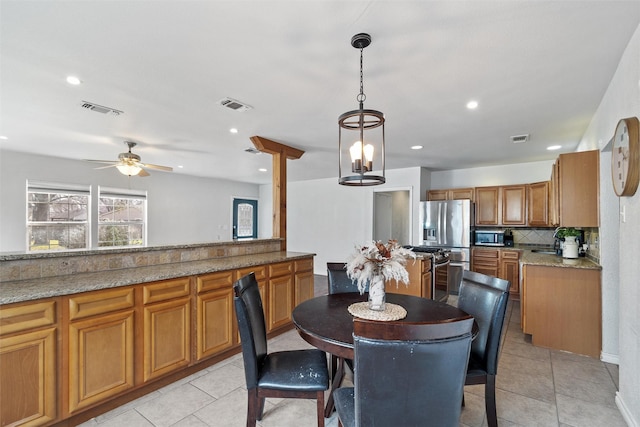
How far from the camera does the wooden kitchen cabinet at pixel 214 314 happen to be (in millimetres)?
2742

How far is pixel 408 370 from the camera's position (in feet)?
3.72

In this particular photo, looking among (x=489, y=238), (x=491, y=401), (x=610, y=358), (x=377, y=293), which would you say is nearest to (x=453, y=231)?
(x=489, y=238)

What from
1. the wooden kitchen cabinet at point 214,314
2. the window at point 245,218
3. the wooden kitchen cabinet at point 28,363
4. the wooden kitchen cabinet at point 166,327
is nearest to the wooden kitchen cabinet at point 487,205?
the wooden kitchen cabinet at point 214,314

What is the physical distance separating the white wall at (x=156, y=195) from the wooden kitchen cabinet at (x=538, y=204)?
17.4 ft

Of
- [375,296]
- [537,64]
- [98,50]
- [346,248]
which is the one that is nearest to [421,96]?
[537,64]

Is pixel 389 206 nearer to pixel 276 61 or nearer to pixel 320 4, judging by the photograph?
pixel 276 61

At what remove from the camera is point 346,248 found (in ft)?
23.4

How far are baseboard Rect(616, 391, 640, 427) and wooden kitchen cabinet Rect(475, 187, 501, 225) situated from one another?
376 centimetres

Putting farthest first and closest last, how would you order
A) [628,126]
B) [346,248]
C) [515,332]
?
[346,248] < [515,332] < [628,126]

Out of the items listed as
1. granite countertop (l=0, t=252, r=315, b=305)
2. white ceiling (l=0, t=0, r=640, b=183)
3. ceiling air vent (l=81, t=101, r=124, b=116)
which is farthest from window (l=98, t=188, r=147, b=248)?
granite countertop (l=0, t=252, r=315, b=305)

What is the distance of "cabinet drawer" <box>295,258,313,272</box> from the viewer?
3886mm

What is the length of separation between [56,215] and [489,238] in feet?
25.4

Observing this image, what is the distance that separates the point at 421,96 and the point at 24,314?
329 centimetres

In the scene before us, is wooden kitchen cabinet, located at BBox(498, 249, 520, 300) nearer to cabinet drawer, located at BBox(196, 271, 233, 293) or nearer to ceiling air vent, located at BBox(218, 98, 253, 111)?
cabinet drawer, located at BBox(196, 271, 233, 293)
